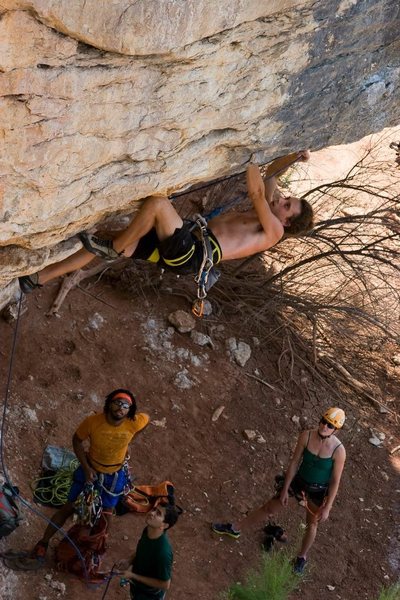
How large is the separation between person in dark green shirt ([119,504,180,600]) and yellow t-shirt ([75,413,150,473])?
0.72 m

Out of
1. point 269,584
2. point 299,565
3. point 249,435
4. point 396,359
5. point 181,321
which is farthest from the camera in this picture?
point 396,359

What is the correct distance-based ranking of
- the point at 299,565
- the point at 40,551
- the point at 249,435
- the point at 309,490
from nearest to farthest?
the point at 40,551 → the point at 309,490 → the point at 299,565 → the point at 249,435

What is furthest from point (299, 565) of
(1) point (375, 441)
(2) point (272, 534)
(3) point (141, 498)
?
(1) point (375, 441)

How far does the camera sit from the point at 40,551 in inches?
232

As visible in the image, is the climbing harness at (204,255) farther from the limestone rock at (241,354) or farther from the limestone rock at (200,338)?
the limestone rock at (241,354)

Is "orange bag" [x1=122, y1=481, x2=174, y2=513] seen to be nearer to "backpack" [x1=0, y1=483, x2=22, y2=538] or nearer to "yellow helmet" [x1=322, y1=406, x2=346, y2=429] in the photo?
"backpack" [x1=0, y1=483, x2=22, y2=538]

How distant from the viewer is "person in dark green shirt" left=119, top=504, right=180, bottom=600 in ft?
16.5

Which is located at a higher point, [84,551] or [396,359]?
[84,551]

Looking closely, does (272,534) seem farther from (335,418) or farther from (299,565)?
(335,418)

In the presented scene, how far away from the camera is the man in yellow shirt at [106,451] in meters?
5.72

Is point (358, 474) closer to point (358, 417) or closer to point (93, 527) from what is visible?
point (358, 417)

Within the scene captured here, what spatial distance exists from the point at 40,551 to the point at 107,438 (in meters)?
0.89

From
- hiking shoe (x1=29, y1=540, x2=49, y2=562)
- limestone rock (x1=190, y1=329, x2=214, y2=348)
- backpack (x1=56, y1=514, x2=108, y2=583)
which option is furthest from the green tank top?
limestone rock (x1=190, y1=329, x2=214, y2=348)

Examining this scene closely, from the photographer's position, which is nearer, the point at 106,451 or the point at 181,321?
the point at 106,451
